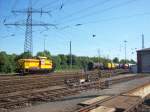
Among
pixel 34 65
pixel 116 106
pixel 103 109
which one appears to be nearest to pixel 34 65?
pixel 34 65

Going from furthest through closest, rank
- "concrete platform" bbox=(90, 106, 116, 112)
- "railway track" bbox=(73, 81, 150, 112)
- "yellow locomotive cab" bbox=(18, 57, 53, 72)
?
"yellow locomotive cab" bbox=(18, 57, 53, 72) → "railway track" bbox=(73, 81, 150, 112) → "concrete platform" bbox=(90, 106, 116, 112)

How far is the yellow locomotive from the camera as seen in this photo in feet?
148

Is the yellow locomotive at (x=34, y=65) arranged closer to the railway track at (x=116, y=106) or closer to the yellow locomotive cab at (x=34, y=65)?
the yellow locomotive cab at (x=34, y=65)

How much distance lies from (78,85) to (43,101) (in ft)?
28.0

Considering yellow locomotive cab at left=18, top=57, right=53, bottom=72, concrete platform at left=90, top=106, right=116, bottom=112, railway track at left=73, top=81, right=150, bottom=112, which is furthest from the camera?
yellow locomotive cab at left=18, top=57, right=53, bottom=72

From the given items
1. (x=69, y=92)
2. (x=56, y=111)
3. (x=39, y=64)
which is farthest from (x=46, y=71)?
(x=56, y=111)

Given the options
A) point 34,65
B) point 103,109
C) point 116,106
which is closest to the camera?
point 103,109

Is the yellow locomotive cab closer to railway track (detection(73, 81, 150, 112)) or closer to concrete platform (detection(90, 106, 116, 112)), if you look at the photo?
railway track (detection(73, 81, 150, 112))

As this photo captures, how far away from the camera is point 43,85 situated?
88.5 ft

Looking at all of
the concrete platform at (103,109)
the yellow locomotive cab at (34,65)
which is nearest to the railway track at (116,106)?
the concrete platform at (103,109)

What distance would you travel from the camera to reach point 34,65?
4672cm

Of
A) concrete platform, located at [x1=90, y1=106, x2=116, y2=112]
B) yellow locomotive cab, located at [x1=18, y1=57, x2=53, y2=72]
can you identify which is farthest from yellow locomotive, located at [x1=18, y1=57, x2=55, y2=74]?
concrete platform, located at [x1=90, y1=106, x2=116, y2=112]

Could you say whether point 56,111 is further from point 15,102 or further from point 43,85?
point 43,85

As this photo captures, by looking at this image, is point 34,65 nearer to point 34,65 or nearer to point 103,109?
point 34,65
